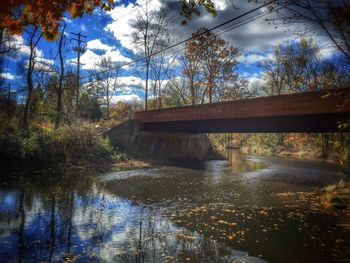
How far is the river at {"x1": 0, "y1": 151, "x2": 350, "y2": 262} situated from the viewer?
693 cm

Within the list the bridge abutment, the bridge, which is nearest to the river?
the bridge

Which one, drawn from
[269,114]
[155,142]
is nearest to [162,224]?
[269,114]

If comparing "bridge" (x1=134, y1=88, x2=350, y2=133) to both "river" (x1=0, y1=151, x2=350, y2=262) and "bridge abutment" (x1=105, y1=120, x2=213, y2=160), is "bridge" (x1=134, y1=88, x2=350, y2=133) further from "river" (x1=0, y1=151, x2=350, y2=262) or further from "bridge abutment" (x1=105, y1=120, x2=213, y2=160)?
"river" (x1=0, y1=151, x2=350, y2=262)

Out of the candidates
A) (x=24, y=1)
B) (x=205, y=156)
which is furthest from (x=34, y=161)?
(x=205, y=156)

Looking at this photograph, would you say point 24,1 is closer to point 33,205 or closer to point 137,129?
point 33,205

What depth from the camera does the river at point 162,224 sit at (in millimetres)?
6934

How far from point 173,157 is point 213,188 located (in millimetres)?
18592

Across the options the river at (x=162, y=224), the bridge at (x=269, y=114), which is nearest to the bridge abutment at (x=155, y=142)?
the bridge at (x=269, y=114)

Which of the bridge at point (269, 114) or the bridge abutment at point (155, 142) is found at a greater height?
the bridge at point (269, 114)

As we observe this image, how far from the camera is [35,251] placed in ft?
21.8

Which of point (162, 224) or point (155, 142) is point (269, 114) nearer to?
point (162, 224)

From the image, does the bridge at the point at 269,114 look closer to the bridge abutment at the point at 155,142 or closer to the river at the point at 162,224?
the bridge abutment at the point at 155,142

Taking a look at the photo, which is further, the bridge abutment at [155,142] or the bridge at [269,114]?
the bridge abutment at [155,142]

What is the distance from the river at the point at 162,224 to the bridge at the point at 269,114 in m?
5.04
